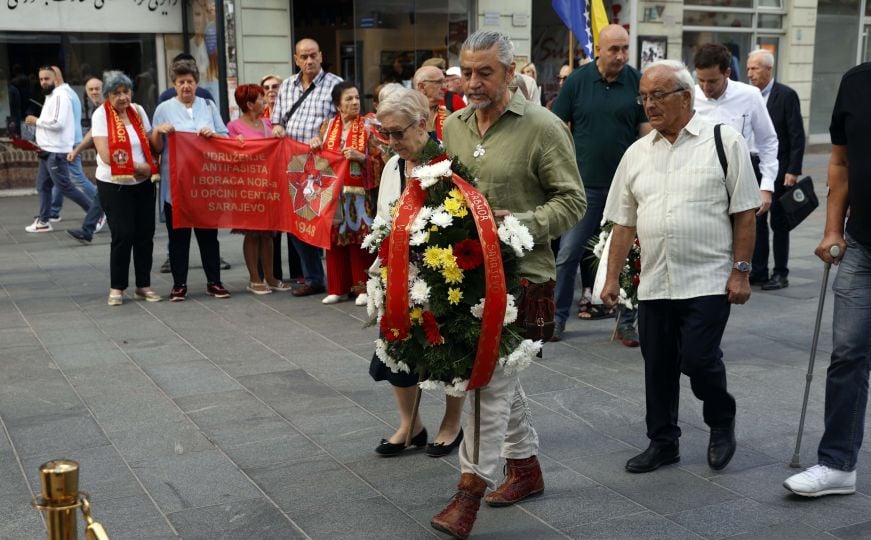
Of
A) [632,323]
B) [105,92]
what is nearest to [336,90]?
[105,92]

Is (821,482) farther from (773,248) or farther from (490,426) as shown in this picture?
(773,248)

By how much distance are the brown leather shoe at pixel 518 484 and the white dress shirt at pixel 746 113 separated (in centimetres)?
424

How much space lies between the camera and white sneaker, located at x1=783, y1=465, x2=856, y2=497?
14.6 ft

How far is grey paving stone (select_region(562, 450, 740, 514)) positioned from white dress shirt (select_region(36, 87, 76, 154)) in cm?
978

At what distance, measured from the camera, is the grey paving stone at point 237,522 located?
4191 millimetres

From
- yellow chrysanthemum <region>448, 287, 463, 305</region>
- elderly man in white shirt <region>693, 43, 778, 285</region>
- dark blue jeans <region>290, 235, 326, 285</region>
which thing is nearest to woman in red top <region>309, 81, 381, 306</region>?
dark blue jeans <region>290, 235, 326, 285</region>

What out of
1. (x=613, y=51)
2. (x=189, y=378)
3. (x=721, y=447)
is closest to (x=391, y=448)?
(x=721, y=447)

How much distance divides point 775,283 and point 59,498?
7769 mm

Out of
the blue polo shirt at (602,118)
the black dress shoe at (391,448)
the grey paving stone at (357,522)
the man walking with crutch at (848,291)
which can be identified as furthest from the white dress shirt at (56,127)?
the man walking with crutch at (848,291)

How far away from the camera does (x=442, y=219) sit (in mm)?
3977

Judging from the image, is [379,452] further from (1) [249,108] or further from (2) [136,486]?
(1) [249,108]

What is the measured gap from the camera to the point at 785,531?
4.16 metres

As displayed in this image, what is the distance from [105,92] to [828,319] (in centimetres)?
599

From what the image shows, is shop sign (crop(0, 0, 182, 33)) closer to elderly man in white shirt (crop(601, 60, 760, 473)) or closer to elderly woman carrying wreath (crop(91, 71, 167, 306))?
elderly woman carrying wreath (crop(91, 71, 167, 306))
